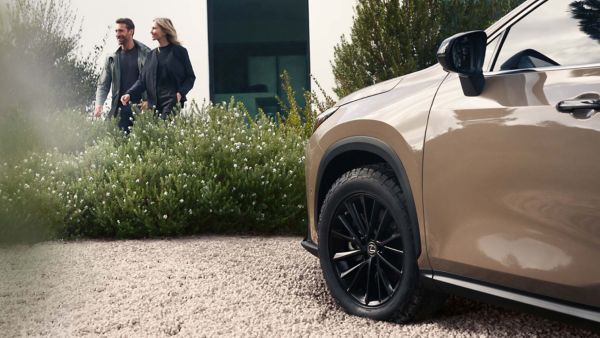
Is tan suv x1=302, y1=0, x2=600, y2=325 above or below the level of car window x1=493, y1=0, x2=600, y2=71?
below

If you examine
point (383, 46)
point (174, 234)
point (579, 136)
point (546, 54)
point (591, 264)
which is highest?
point (383, 46)

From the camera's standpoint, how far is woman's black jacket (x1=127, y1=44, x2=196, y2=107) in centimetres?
841

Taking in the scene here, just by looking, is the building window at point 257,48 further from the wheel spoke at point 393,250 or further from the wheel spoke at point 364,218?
the wheel spoke at point 393,250

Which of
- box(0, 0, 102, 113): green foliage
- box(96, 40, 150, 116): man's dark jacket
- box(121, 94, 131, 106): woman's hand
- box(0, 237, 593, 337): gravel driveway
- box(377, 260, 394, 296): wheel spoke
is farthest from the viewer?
box(96, 40, 150, 116): man's dark jacket

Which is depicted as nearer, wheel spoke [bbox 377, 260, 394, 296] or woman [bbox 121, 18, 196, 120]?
wheel spoke [bbox 377, 260, 394, 296]

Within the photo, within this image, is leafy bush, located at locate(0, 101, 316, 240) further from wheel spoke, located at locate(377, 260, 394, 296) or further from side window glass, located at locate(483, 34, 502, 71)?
side window glass, located at locate(483, 34, 502, 71)

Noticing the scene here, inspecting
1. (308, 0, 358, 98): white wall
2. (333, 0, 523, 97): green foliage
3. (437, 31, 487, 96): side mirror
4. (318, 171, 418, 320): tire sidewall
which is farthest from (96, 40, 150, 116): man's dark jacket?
(308, 0, 358, 98): white wall

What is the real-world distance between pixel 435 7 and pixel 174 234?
6425 mm

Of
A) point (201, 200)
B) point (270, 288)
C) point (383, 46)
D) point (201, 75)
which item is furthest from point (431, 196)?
point (201, 75)

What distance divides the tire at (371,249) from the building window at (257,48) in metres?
13.1

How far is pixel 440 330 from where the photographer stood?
322 centimetres

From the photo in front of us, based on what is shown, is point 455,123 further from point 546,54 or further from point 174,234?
point 174,234

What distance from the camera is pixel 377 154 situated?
3.43 metres

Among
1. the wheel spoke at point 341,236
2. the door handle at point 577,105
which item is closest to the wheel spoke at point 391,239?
the wheel spoke at point 341,236
